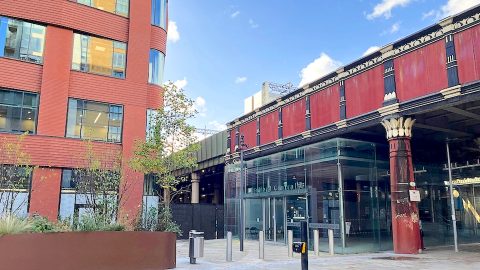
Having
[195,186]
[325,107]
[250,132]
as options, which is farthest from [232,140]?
[195,186]

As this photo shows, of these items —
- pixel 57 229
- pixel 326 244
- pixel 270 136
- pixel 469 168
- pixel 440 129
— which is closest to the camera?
pixel 57 229

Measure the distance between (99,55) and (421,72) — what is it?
18.4 m

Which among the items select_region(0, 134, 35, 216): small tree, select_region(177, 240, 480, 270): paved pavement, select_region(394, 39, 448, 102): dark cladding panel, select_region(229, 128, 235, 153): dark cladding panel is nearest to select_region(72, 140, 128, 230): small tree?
select_region(0, 134, 35, 216): small tree

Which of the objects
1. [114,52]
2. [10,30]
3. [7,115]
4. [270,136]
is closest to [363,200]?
[270,136]

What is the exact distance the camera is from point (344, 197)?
2089 cm

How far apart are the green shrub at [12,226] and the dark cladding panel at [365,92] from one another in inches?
648

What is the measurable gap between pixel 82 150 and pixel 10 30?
7.72 metres

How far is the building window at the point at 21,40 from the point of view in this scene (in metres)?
21.9

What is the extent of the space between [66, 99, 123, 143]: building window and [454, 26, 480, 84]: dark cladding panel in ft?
60.8

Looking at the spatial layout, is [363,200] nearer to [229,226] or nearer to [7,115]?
[229,226]

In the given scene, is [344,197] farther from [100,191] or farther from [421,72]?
[100,191]

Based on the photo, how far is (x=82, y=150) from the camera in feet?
74.8

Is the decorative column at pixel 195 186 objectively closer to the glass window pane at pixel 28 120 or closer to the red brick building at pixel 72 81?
the red brick building at pixel 72 81

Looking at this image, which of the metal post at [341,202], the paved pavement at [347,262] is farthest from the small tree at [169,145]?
the metal post at [341,202]
